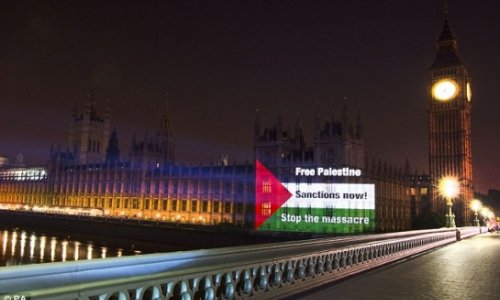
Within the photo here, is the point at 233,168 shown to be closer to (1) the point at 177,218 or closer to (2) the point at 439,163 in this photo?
(1) the point at 177,218

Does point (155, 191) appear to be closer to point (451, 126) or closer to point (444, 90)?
point (451, 126)

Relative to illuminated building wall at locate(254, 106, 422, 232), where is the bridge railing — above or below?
below

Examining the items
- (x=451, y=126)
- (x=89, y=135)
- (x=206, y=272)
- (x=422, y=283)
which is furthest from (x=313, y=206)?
(x=89, y=135)

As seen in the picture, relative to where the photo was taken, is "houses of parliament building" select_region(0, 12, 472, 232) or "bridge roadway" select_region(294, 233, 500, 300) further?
"houses of parliament building" select_region(0, 12, 472, 232)

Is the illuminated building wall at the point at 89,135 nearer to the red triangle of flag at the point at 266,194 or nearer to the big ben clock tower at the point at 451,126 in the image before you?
the red triangle of flag at the point at 266,194

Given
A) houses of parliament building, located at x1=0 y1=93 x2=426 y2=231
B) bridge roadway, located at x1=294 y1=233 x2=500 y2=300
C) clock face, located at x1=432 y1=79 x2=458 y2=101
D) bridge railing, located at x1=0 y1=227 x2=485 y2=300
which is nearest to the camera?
bridge railing, located at x1=0 y1=227 x2=485 y2=300

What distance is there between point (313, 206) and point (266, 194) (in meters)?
7.12

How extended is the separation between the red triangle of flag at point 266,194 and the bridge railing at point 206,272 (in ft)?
151

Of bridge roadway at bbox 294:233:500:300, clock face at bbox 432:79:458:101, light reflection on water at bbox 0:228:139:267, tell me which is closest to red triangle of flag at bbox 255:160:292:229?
light reflection on water at bbox 0:228:139:267

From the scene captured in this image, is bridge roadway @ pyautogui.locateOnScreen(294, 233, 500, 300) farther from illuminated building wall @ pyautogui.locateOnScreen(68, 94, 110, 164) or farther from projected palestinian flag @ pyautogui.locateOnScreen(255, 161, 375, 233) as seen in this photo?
illuminated building wall @ pyautogui.locateOnScreen(68, 94, 110, 164)

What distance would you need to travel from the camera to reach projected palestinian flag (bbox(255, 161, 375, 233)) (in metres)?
56.9

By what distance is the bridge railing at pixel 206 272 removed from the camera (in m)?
4.87

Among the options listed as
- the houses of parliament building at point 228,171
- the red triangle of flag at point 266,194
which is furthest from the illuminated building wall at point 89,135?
the red triangle of flag at point 266,194

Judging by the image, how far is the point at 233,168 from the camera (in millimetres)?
68438
